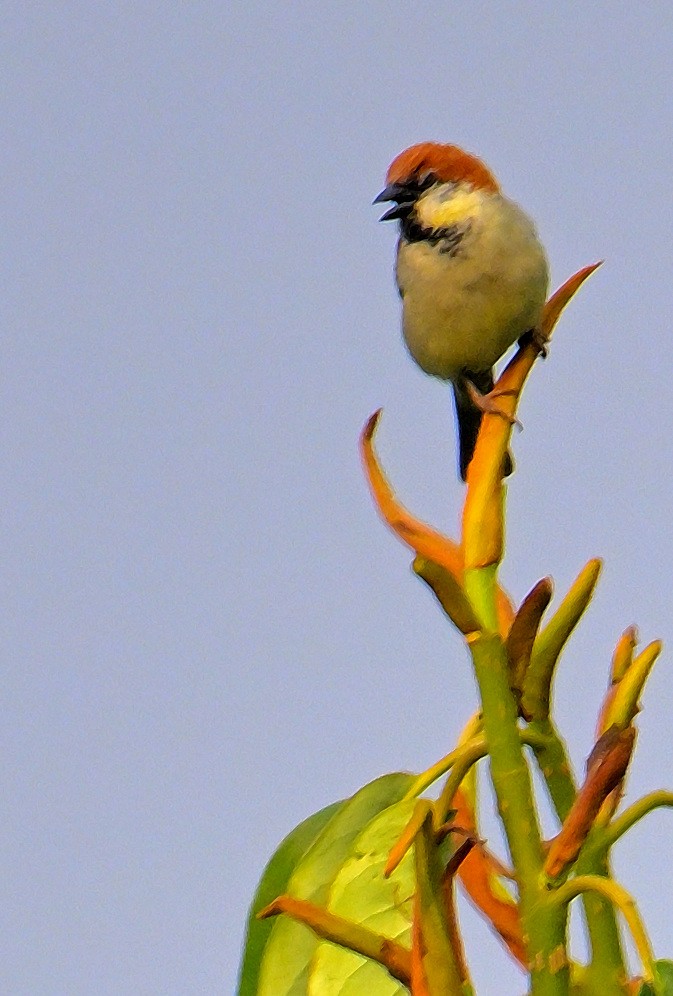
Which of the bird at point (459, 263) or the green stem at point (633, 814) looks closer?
the green stem at point (633, 814)

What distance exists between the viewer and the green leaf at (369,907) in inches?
52.3

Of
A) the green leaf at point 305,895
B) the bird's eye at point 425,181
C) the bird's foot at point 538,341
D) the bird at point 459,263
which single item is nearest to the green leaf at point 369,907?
the green leaf at point 305,895

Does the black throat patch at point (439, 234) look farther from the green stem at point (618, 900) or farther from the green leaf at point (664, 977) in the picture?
the green stem at point (618, 900)

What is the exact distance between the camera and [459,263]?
3889 millimetres

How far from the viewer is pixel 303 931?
134cm

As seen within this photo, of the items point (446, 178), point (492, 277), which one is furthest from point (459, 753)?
point (446, 178)

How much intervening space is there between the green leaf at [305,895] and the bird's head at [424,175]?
288cm

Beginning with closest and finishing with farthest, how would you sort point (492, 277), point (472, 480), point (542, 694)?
1. point (542, 694)
2. point (472, 480)
3. point (492, 277)

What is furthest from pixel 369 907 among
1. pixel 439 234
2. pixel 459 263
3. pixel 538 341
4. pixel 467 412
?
pixel 467 412

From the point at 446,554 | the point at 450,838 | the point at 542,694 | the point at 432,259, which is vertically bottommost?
the point at 450,838

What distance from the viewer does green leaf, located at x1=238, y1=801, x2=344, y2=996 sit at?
133 centimetres

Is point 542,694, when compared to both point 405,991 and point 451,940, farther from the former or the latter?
point 405,991

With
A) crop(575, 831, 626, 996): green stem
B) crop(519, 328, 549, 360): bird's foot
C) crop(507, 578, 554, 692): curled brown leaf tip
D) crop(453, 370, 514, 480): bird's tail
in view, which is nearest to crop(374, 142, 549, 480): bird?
crop(453, 370, 514, 480): bird's tail

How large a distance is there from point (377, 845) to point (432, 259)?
9.32 ft
